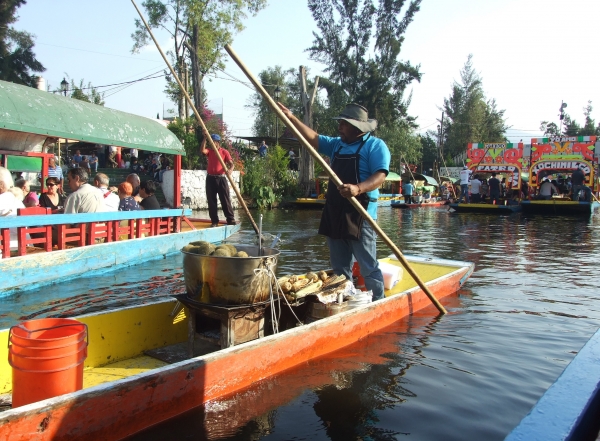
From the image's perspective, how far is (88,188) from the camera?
766 centimetres

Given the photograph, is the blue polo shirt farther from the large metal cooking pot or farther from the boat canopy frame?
the boat canopy frame

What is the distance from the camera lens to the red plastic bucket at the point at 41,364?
2.77 m

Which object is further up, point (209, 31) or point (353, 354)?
point (209, 31)

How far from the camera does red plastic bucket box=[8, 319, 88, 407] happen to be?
2.77m

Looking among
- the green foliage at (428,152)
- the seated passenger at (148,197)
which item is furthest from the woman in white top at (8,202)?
the green foliage at (428,152)

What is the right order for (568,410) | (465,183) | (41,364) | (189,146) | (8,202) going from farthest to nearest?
1. (465,183)
2. (189,146)
3. (8,202)
4. (41,364)
5. (568,410)

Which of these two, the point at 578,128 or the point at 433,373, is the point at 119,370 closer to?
the point at 433,373

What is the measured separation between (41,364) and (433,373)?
293 cm

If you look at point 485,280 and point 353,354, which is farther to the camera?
point 485,280

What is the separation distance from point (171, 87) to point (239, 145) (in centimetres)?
1188

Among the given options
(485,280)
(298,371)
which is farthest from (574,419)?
(485,280)

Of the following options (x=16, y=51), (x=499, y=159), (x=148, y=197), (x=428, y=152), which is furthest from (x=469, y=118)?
(x=148, y=197)

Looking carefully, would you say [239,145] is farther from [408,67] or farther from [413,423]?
[413,423]

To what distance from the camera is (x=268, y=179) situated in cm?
2448
